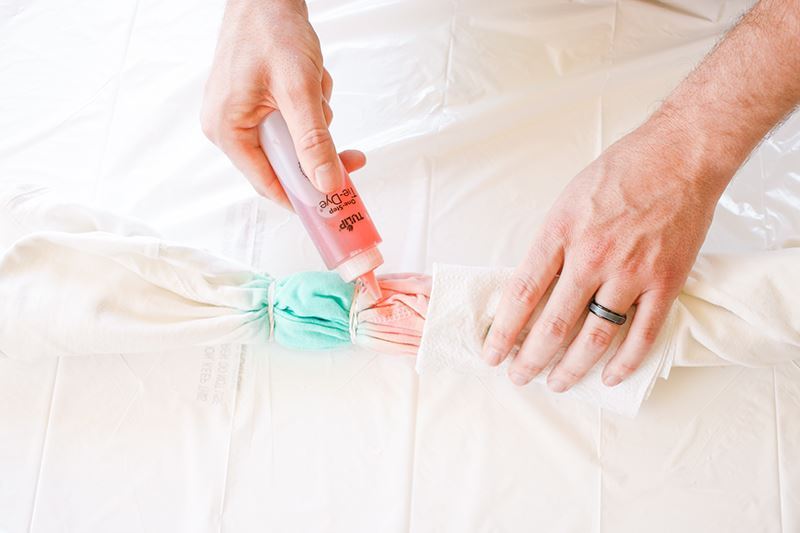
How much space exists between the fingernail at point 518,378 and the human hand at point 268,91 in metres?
0.34

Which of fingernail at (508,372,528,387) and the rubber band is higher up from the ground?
the rubber band

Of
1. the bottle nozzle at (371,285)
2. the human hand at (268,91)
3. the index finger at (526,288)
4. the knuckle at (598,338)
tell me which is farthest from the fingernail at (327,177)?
the knuckle at (598,338)

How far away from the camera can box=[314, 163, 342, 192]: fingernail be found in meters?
0.90

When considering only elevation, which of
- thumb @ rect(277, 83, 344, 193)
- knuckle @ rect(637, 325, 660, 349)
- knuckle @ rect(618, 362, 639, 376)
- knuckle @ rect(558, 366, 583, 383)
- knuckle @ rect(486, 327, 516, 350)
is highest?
thumb @ rect(277, 83, 344, 193)

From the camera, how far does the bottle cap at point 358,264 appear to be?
0.94 meters

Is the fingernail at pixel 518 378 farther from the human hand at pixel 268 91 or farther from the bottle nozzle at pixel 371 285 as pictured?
the human hand at pixel 268 91

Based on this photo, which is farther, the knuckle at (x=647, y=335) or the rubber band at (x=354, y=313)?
the rubber band at (x=354, y=313)

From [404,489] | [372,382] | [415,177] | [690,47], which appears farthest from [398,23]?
[404,489]

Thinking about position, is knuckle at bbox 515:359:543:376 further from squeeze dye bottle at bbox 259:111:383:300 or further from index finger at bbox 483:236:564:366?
squeeze dye bottle at bbox 259:111:383:300

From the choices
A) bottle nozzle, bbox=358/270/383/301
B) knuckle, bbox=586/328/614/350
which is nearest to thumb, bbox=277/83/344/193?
bottle nozzle, bbox=358/270/383/301

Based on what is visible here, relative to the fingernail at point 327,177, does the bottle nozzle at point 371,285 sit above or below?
below

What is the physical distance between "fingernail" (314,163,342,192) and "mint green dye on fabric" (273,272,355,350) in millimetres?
172

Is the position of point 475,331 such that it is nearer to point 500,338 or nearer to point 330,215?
point 500,338

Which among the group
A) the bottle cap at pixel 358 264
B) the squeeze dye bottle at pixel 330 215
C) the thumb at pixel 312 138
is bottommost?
the bottle cap at pixel 358 264
